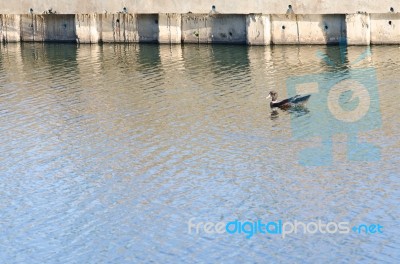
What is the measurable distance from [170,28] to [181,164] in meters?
28.0

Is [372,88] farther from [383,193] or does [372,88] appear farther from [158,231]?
[158,231]

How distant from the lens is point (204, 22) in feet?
225

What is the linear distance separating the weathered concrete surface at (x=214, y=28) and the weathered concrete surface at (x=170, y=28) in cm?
35

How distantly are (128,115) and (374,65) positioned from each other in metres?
16.5

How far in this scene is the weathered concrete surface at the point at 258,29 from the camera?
66.6 metres

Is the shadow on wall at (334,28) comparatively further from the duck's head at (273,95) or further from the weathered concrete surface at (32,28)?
the weathered concrete surface at (32,28)

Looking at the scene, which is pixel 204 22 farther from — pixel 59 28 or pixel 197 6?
pixel 59 28

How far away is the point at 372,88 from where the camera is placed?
182 ft

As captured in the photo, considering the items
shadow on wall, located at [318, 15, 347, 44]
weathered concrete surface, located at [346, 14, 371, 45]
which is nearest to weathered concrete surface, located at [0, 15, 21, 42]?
shadow on wall, located at [318, 15, 347, 44]

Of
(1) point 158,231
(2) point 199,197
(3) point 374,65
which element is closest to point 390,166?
(2) point 199,197
